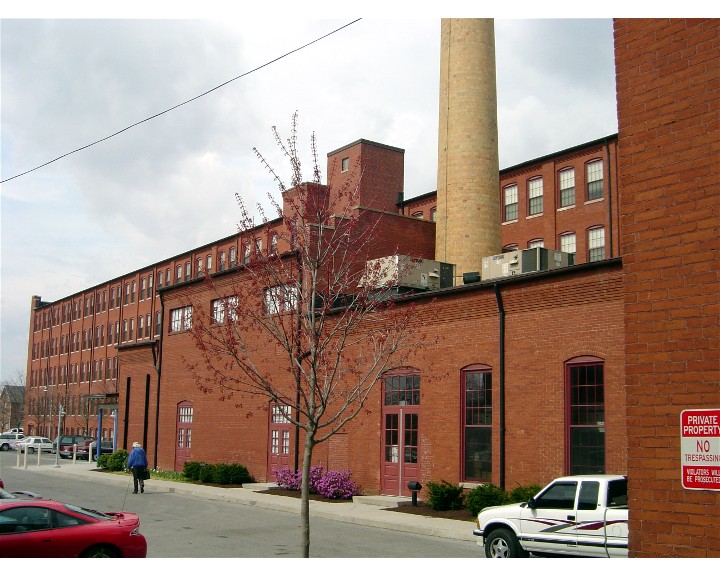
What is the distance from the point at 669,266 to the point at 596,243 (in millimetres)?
40017

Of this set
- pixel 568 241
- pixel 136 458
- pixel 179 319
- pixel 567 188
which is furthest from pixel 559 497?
pixel 567 188

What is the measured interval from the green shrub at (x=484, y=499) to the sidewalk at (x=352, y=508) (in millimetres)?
647

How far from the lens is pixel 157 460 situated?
3941cm

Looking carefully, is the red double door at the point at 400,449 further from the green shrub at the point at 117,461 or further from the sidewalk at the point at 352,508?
the green shrub at the point at 117,461

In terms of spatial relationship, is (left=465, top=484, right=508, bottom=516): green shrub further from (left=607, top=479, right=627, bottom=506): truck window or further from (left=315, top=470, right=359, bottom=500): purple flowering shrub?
(left=607, top=479, right=627, bottom=506): truck window

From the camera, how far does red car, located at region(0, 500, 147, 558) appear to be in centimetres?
1142

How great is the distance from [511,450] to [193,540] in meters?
8.76

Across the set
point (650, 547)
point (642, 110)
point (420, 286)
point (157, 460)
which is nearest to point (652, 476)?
point (650, 547)

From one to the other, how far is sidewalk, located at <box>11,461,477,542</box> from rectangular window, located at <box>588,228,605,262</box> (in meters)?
24.2

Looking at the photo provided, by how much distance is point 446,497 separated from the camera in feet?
71.2

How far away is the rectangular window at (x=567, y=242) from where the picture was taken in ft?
152

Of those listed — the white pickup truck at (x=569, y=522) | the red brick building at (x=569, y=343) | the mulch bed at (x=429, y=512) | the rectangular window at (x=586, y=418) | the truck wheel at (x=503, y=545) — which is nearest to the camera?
the red brick building at (x=569, y=343)

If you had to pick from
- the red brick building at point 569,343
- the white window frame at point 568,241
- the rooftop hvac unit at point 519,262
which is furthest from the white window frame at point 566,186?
the rooftop hvac unit at point 519,262

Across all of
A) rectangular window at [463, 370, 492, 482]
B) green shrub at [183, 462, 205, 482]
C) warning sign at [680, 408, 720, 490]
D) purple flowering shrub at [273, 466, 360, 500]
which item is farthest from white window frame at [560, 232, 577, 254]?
warning sign at [680, 408, 720, 490]
